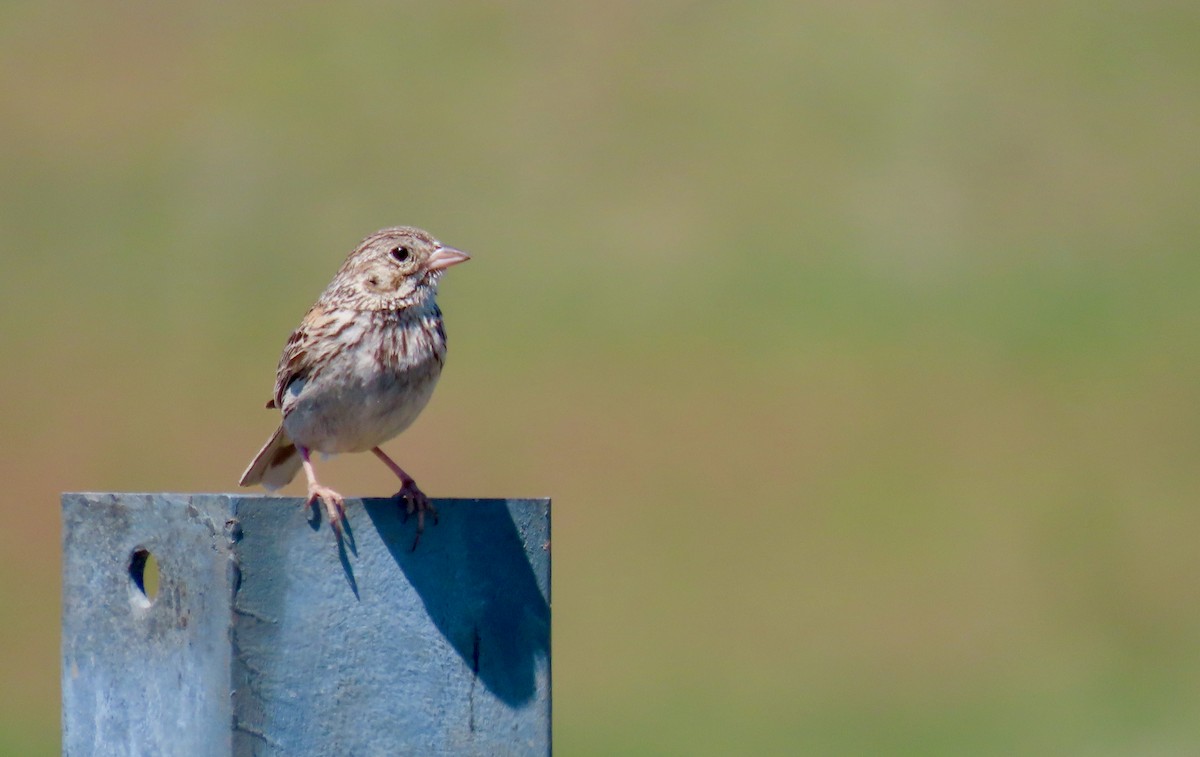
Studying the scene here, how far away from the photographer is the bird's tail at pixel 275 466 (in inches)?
286

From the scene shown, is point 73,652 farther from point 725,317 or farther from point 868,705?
point 725,317

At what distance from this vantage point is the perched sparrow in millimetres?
6727

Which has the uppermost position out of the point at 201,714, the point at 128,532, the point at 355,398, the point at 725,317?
the point at 725,317

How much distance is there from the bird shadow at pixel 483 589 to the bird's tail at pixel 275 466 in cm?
166

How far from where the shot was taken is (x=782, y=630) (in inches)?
853

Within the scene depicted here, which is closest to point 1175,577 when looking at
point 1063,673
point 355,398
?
point 1063,673

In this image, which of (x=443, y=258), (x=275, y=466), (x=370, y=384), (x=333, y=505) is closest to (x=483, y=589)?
(x=333, y=505)

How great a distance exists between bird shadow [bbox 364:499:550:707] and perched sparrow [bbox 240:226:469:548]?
840 mm

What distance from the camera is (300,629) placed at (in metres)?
5.43

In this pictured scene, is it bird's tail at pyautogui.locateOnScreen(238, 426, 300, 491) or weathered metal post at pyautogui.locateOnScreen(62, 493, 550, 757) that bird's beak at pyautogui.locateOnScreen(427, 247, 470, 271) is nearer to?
bird's tail at pyautogui.locateOnScreen(238, 426, 300, 491)

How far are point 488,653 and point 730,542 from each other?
17.6m

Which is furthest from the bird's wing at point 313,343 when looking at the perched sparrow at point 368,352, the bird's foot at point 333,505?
the bird's foot at point 333,505

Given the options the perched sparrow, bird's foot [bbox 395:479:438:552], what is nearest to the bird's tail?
the perched sparrow

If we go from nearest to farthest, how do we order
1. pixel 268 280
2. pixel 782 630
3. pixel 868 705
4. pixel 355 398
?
pixel 355 398, pixel 868 705, pixel 782 630, pixel 268 280
